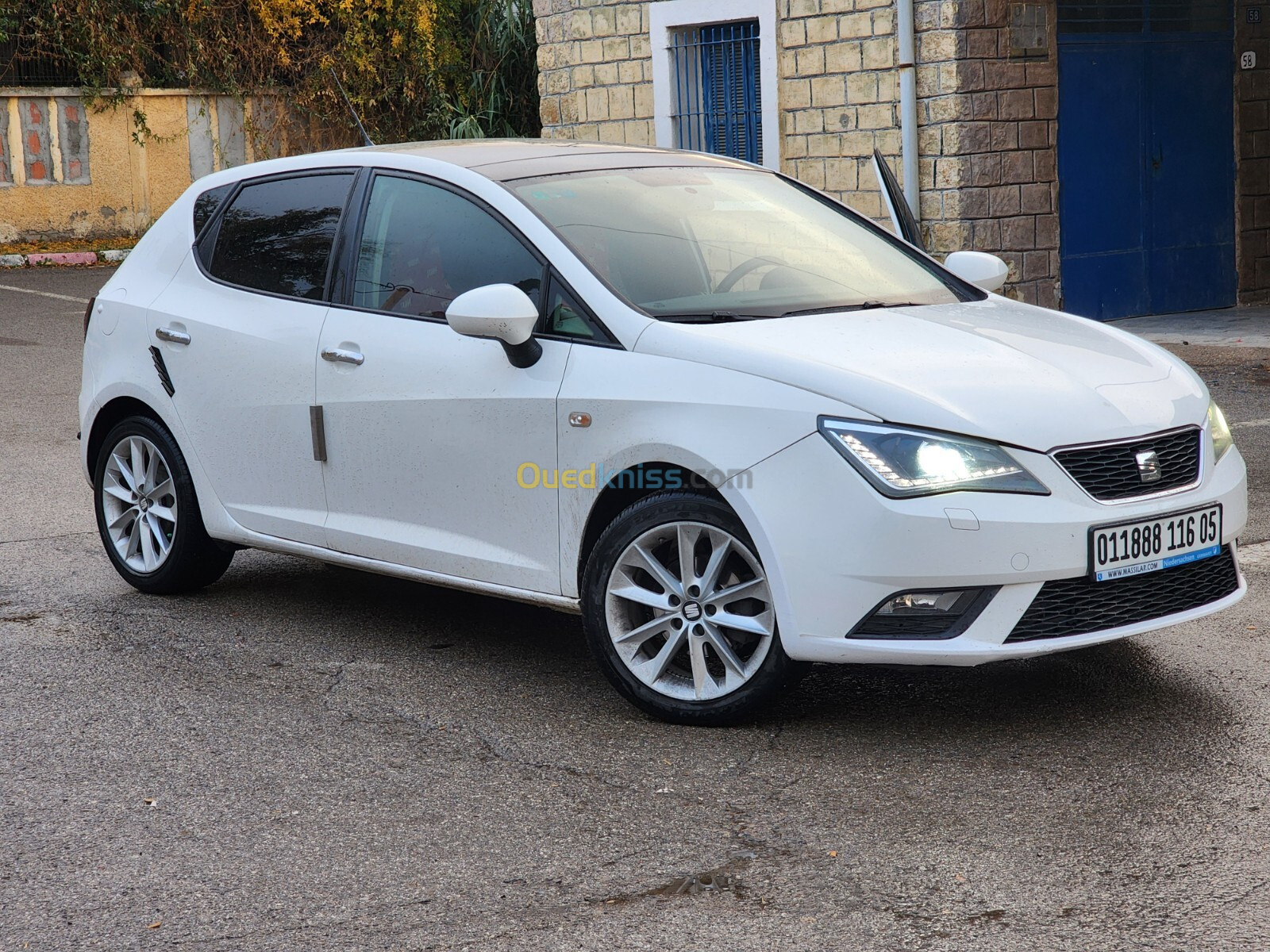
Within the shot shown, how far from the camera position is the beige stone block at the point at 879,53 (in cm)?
1340

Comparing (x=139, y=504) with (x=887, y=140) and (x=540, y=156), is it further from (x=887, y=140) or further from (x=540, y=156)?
(x=887, y=140)

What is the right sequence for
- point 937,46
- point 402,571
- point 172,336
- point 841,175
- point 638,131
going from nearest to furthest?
point 402,571
point 172,336
point 937,46
point 841,175
point 638,131

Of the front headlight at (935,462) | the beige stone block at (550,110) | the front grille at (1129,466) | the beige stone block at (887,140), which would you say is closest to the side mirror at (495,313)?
the front headlight at (935,462)

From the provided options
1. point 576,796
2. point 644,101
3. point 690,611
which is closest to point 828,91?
point 644,101

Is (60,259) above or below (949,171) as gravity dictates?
below

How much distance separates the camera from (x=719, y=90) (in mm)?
15195

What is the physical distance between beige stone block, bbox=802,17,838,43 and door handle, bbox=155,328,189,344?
9107mm

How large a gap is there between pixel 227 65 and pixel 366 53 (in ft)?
6.37

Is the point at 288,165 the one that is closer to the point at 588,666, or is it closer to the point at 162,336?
the point at 162,336

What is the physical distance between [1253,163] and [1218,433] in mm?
11327

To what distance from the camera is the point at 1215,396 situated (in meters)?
10.3

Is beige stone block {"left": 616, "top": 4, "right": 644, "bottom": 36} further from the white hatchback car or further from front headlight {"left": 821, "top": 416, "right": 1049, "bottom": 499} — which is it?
front headlight {"left": 821, "top": 416, "right": 1049, "bottom": 499}

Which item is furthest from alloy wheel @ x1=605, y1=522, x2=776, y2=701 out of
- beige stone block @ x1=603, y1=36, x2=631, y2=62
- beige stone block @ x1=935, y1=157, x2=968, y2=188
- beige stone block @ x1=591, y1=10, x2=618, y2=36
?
beige stone block @ x1=591, y1=10, x2=618, y2=36

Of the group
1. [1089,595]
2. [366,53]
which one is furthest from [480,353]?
[366,53]
